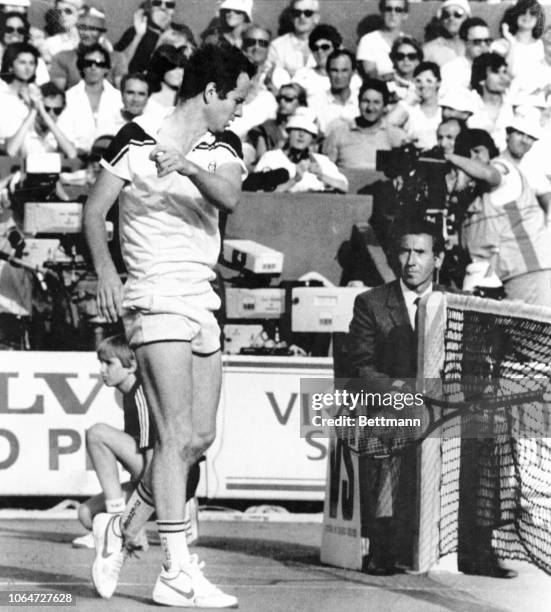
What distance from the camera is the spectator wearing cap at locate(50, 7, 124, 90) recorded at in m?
8.44

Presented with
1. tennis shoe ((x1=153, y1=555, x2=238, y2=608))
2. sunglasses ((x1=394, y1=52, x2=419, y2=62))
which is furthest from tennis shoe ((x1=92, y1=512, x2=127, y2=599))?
sunglasses ((x1=394, y1=52, x2=419, y2=62))

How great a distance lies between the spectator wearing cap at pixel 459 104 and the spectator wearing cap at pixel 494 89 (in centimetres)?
24

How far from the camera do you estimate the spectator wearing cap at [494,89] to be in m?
9.16

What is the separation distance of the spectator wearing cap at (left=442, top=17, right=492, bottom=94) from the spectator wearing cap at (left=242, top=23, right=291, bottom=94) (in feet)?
3.45

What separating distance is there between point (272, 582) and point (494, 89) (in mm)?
4858

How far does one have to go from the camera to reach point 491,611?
474 centimetres

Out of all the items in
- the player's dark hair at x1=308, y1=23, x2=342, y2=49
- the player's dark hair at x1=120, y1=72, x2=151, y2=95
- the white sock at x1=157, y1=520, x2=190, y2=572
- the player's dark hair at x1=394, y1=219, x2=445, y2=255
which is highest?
the player's dark hair at x1=308, y1=23, x2=342, y2=49

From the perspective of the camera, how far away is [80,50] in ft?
28.1

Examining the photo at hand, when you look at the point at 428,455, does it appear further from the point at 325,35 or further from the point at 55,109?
the point at 325,35

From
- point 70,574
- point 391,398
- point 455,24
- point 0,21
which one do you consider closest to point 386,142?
point 455,24

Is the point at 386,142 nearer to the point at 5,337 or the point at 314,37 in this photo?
the point at 314,37

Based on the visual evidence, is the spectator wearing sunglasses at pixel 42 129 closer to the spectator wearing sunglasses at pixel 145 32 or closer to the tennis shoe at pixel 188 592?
the spectator wearing sunglasses at pixel 145 32

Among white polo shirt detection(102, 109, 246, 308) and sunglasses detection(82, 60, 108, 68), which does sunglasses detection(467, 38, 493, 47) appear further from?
white polo shirt detection(102, 109, 246, 308)

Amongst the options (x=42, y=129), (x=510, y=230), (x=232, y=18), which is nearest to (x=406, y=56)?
(x=232, y=18)
